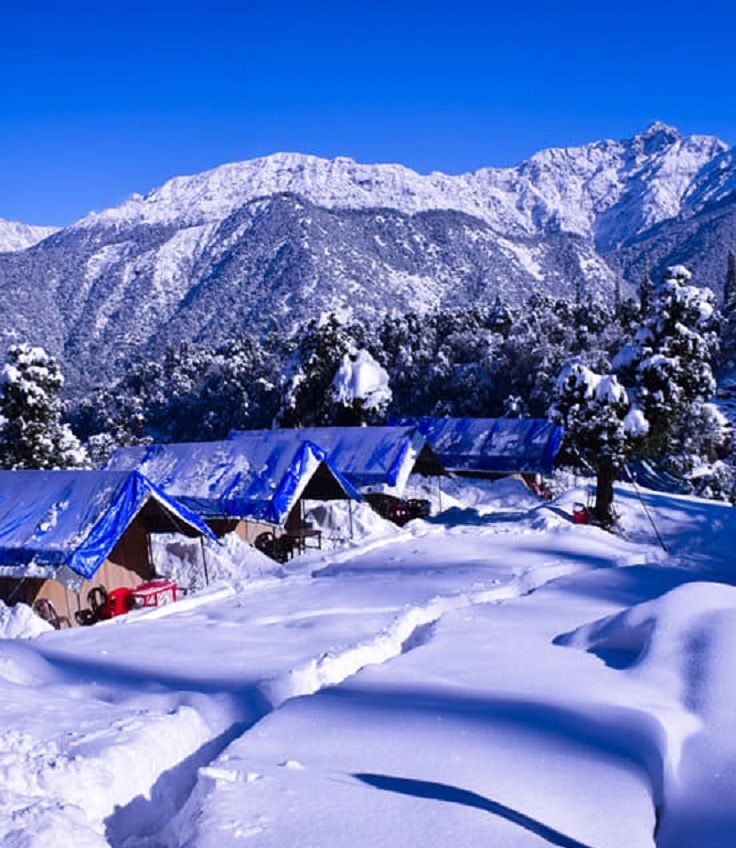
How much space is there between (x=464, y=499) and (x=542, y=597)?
66.9 feet

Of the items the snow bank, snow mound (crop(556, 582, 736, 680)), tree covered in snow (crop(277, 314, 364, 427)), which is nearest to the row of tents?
the snow bank

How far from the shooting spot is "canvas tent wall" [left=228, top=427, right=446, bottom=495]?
25281 millimetres

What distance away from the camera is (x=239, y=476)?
790 inches

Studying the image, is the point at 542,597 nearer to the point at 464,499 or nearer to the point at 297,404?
the point at 464,499

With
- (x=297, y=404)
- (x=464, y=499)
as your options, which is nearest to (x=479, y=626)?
(x=464, y=499)

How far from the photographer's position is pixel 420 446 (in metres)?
26.5

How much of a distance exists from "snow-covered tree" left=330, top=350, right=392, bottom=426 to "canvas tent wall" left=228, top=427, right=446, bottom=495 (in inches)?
481

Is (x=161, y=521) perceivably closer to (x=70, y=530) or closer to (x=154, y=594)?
(x=154, y=594)

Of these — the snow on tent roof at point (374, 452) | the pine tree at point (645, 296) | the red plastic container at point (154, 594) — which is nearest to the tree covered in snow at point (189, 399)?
the pine tree at point (645, 296)

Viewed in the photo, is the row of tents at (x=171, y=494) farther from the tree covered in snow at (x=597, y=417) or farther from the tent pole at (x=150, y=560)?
the tree covered in snow at (x=597, y=417)

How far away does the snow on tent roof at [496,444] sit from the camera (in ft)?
112

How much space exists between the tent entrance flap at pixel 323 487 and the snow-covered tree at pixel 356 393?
1680 cm

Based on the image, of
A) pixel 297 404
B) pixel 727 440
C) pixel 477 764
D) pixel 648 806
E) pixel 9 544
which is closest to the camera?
pixel 648 806

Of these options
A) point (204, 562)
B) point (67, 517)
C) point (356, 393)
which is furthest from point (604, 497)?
point (67, 517)
